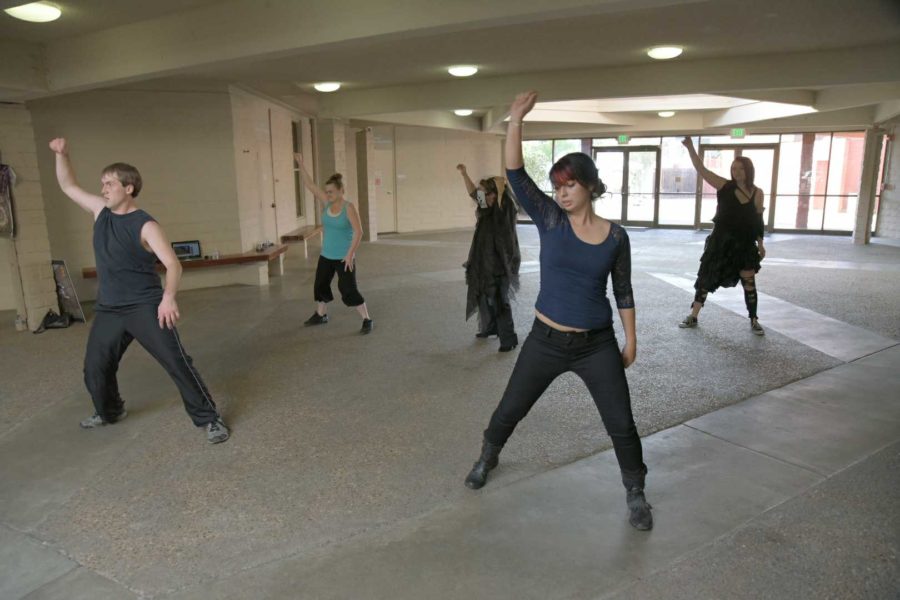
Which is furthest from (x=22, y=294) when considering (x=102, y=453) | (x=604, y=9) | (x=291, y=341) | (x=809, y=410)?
(x=809, y=410)

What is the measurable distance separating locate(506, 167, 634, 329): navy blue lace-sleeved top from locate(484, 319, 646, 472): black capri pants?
0.24 feet

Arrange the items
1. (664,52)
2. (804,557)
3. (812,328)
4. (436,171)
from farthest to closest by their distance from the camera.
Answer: (436,171), (664,52), (812,328), (804,557)

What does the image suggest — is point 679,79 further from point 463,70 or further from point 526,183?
point 526,183

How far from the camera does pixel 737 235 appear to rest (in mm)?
6133

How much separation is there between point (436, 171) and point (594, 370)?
1514 cm

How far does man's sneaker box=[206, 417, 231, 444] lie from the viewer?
381 cm

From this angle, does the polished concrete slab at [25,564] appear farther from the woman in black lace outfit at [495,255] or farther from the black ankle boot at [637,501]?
the woman in black lace outfit at [495,255]

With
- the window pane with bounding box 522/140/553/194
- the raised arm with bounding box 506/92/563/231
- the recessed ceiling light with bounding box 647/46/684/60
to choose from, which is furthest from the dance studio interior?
the window pane with bounding box 522/140/553/194

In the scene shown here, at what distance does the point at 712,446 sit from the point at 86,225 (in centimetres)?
758

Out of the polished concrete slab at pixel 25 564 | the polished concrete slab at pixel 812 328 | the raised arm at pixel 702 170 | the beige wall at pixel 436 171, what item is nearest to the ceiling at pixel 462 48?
the raised arm at pixel 702 170

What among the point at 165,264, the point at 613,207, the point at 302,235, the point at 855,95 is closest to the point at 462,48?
the point at 165,264

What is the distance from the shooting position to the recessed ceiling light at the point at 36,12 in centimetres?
489

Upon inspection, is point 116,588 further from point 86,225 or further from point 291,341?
point 86,225

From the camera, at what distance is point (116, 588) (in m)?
2.49
